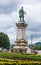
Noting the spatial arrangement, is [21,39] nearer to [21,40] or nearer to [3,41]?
[21,40]

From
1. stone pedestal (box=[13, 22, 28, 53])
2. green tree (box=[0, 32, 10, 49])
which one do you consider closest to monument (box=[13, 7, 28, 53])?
stone pedestal (box=[13, 22, 28, 53])

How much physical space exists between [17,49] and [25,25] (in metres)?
5.56

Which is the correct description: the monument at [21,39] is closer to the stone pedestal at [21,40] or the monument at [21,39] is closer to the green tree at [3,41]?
the stone pedestal at [21,40]

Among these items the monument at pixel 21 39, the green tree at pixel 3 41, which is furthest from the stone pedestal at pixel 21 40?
the green tree at pixel 3 41

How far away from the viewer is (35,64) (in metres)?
30.6

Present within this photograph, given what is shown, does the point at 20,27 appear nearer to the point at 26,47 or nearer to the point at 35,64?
the point at 26,47

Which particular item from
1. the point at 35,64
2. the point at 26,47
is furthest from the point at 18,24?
the point at 35,64

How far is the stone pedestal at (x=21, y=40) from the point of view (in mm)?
63969

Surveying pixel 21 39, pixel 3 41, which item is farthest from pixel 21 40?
pixel 3 41

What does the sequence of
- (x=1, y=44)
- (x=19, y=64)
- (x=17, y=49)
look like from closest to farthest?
1. (x=19, y=64)
2. (x=17, y=49)
3. (x=1, y=44)

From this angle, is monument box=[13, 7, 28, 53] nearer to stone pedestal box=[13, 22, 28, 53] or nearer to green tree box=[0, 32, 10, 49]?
stone pedestal box=[13, 22, 28, 53]

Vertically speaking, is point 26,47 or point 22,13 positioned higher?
point 22,13

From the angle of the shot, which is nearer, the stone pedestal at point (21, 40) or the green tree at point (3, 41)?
the stone pedestal at point (21, 40)

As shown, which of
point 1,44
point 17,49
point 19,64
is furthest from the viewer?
point 1,44
